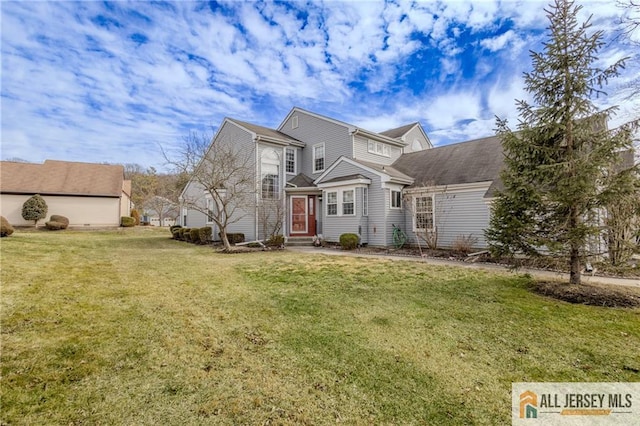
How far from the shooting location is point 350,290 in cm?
639

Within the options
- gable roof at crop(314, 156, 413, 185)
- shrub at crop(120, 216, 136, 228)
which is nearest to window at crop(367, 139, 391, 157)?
gable roof at crop(314, 156, 413, 185)

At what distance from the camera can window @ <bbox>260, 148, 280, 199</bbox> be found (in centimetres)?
1772

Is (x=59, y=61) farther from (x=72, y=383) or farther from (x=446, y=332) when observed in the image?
(x=446, y=332)

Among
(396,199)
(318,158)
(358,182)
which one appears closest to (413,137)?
(318,158)

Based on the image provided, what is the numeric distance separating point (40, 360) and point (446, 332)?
4917mm

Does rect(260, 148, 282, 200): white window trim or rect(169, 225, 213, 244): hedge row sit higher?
rect(260, 148, 282, 200): white window trim

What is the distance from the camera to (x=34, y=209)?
76.6 ft

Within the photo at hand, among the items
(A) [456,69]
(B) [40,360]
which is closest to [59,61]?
(B) [40,360]

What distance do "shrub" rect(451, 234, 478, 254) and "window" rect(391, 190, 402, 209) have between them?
10.5ft

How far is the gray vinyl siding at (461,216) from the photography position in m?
12.8

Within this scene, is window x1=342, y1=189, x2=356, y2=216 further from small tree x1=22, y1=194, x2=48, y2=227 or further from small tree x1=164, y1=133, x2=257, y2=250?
small tree x1=22, y1=194, x2=48, y2=227

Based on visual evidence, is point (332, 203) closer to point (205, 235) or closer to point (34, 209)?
point (205, 235)

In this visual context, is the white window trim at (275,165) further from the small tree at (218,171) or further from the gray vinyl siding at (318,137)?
the gray vinyl siding at (318,137)

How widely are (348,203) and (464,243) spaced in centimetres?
580
